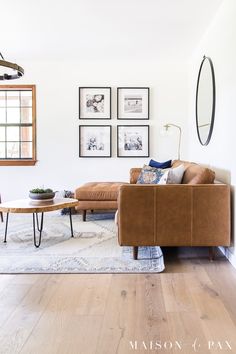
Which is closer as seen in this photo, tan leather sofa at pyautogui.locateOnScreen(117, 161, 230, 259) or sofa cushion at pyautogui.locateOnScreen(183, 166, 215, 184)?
tan leather sofa at pyautogui.locateOnScreen(117, 161, 230, 259)

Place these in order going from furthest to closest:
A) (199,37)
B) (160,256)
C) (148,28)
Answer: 1. (199,37)
2. (148,28)
3. (160,256)

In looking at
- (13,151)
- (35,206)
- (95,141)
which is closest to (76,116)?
(95,141)

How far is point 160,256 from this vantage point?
119 inches

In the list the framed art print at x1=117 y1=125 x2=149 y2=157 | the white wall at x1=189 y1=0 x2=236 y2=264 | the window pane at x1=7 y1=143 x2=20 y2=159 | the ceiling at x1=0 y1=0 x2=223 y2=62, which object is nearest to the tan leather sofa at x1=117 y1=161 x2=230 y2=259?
the white wall at x1=189 y1=0 x2=236 y2=264

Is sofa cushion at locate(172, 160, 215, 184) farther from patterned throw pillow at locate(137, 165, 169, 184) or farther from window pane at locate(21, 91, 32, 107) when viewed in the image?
window pane at locate(21, 91, 32, 107)

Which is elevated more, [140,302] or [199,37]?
[199,37]

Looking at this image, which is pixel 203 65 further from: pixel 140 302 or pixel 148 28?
pixel 140 302

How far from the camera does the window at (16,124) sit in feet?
18.0

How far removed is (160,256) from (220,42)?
219 centimetres

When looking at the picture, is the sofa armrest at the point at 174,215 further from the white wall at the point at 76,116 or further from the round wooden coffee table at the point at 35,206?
the white wall at the point at 76,116

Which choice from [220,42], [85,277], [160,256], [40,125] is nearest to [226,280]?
[160,256]

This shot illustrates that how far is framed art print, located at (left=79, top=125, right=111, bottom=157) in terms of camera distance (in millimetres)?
5387

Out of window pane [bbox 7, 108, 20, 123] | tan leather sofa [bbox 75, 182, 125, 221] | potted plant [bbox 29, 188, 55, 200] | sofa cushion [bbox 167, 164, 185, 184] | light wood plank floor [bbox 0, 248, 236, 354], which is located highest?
window pane [bbox 7, 108, 20, 123]

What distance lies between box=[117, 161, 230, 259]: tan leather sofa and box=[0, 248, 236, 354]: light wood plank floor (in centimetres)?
27
